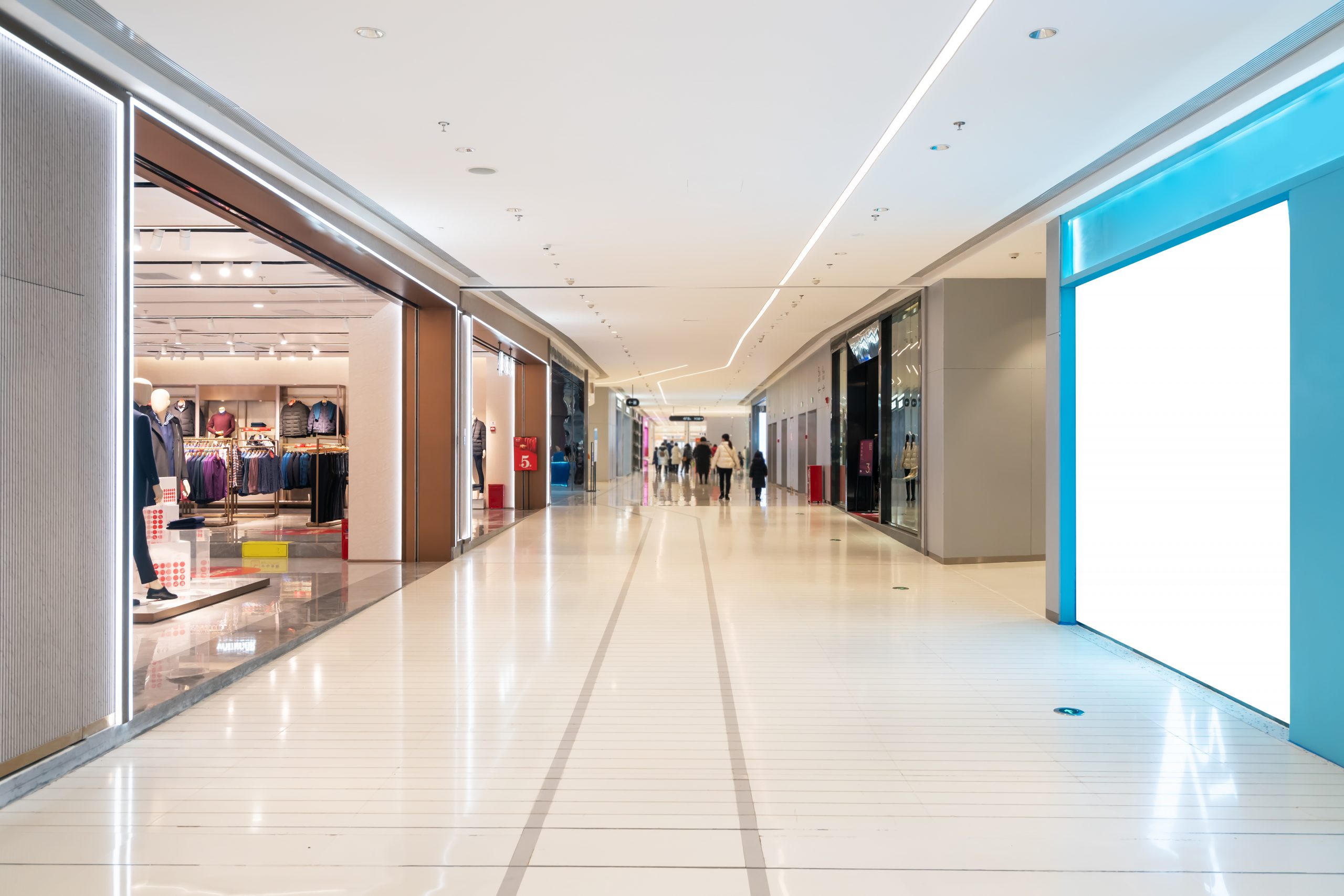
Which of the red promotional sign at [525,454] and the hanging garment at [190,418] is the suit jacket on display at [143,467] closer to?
the red promotional sign at [525,454]

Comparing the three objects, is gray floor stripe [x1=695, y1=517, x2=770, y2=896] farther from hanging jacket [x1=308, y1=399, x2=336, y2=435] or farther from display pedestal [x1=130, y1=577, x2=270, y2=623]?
hanging jacket [x1=308, y1=399, x2=336, y2=435]

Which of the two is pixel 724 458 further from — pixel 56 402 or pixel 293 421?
pixel 56 402

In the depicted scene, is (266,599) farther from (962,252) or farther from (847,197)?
(962,252)

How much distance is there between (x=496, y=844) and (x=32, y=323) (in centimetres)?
282

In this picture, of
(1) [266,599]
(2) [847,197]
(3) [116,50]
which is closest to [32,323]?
(3) [116,50]

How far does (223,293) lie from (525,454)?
24.2ft

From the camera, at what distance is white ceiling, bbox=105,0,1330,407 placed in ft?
12.7

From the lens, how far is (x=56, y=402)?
3703 millimetres

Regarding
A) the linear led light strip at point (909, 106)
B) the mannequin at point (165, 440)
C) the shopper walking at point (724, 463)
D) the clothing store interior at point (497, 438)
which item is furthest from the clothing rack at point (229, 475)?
the linear led light strip at point (909, 106)

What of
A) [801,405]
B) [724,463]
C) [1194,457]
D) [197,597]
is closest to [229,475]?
[197,597]

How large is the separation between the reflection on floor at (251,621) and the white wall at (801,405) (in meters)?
10.6

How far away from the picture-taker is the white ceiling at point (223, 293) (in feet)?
24.5

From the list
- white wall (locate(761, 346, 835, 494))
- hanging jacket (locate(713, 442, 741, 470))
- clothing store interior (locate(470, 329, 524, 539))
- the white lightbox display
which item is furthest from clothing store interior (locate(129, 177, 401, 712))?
white wall (locate(761, 346, 835, 494))

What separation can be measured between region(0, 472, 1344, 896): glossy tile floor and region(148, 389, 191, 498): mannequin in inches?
113
